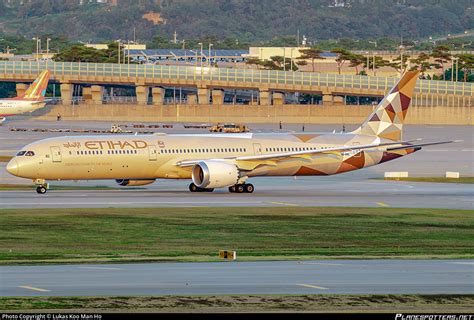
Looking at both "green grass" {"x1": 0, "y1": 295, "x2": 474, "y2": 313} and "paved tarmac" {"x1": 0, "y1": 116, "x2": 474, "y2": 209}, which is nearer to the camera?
"green grass" {"x1": 0, "y1": 295, "x2": 474, "y2": 313}

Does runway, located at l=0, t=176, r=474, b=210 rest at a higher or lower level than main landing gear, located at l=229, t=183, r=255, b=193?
lower

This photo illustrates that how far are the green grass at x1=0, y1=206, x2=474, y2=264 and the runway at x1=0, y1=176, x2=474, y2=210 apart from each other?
10.2 feet

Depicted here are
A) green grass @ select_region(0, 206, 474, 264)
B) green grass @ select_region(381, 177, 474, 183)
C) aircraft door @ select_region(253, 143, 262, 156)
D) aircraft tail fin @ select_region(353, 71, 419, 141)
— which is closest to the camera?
green grass @ select_region(0, 206, 474, 264)

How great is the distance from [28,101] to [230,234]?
140056 mm

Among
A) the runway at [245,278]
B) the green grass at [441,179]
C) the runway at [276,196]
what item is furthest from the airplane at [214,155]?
the runway at [245,278]

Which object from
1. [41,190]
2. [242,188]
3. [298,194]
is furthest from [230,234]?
[41,190]

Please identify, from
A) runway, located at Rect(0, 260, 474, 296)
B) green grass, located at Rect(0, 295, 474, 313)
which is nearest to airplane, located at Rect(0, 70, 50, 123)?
runway, located at Rect(0, 260, 474, 296)

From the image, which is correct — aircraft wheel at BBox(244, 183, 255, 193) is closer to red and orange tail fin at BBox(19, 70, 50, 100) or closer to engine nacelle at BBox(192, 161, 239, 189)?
engine nacelle at BBox(192, 161, 239, 189)

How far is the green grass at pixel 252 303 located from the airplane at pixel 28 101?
157 m

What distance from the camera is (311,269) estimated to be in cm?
3316

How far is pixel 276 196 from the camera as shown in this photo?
2598 inches

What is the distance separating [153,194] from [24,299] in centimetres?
3899

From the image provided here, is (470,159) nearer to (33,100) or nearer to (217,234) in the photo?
(217,234)

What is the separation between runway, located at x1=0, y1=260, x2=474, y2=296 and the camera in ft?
95.2
